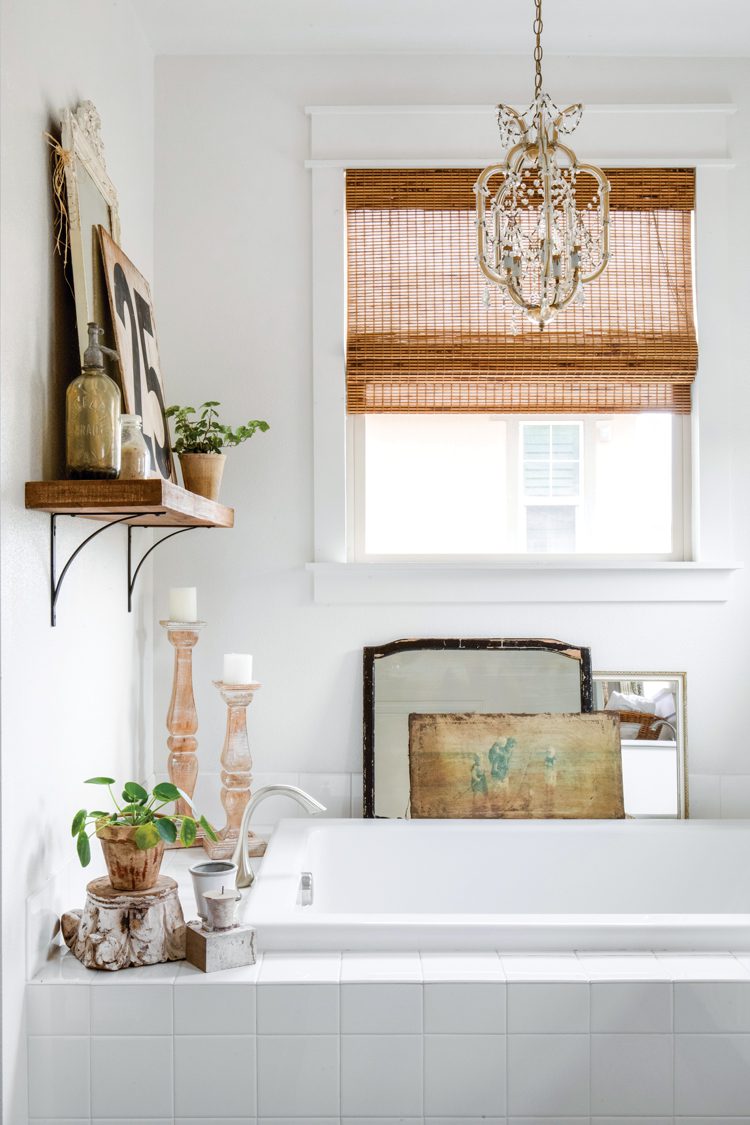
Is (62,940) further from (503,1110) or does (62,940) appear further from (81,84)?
(81,84)

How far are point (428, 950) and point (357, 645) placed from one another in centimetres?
105

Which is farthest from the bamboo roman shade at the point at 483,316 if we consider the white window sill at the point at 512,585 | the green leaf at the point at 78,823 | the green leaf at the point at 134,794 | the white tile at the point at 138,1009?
the white tile at the point at 138,1009

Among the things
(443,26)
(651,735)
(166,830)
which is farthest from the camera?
(651,735)

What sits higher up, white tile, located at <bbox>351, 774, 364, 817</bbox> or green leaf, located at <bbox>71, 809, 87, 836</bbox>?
green leaf, located at <bbox>71, 809, 87, 836</bbox>

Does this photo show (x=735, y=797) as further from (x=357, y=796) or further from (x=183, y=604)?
(x=183, y=604)

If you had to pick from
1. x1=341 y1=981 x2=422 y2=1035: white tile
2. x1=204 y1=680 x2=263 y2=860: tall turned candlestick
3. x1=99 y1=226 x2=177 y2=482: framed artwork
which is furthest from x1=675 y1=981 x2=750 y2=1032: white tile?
x1=99 y1=226 x2=177 y2=482: framed artwork

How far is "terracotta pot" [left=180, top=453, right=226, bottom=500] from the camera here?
93.7 inches

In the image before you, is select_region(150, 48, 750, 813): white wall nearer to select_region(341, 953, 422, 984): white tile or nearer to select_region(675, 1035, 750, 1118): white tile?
select_region(341, 953, 422, 984): white tile

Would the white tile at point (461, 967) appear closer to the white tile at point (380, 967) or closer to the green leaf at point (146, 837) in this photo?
the white tile at point (380, 967)

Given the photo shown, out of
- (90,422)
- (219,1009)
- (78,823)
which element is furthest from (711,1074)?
(90,422)

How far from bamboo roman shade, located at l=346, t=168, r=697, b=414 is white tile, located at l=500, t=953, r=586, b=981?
148cm

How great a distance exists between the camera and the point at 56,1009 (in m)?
Answer: 1.65

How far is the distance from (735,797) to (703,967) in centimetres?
106

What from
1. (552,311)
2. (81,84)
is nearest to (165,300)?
(81,84)
